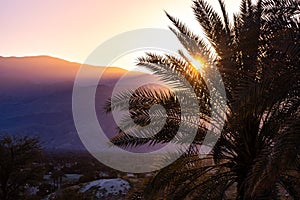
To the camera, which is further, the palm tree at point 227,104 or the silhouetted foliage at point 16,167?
the silhouetted foliage at point 16,167

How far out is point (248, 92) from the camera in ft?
23.9

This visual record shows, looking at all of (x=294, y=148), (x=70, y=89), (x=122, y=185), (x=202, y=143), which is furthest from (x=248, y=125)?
(x=70, y=89)

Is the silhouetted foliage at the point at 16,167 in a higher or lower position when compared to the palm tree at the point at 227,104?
lower

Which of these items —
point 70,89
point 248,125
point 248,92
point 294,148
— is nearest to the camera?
point 294,148

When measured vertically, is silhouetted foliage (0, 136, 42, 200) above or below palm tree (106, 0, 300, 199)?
below

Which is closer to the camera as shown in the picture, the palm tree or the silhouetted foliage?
the palm tree

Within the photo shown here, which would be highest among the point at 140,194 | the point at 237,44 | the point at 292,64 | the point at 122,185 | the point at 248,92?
the point at 237,44

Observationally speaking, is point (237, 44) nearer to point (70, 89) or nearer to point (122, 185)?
point (122, 185)

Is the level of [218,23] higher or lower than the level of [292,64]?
higher

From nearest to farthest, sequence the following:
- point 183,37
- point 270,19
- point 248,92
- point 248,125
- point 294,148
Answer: point 294,148
point 248,92
point 270,19
point 248,125
point 183,37

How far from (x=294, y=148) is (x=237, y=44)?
420cm

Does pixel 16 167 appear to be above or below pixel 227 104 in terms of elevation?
below

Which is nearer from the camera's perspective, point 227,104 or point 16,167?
point 227,104

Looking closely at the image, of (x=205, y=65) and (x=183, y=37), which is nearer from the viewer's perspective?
(x=205, y=65)
